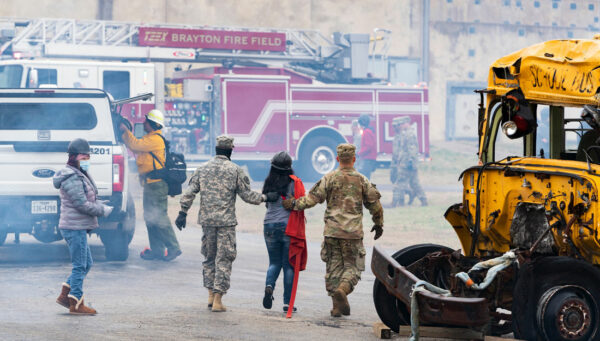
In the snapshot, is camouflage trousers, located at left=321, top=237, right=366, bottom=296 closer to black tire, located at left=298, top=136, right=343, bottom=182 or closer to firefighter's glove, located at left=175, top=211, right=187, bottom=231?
firefighter's glove, located at left=175, top=211, right=187, bottom=231

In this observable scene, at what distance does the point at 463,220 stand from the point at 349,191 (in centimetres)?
133

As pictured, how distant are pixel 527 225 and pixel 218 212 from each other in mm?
3207

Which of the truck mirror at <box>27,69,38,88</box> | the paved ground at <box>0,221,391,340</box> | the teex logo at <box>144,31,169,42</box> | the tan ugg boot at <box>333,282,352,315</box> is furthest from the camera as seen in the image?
the teex logo at <box>144,31,169,42</box>

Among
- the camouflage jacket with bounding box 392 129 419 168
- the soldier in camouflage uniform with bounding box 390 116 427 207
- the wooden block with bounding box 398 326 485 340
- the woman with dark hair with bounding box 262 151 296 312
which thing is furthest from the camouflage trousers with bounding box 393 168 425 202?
the wooden block with bounding box 398 326 485 340

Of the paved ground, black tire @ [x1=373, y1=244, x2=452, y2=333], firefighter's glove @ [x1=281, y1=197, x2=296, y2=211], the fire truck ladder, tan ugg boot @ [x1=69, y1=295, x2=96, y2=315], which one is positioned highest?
the fire truck ladder

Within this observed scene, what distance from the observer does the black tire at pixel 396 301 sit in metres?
7.54

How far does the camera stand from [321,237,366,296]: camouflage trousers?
8641 mm

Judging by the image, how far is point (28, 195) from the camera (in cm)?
1192

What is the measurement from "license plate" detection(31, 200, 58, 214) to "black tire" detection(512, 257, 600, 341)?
697cm

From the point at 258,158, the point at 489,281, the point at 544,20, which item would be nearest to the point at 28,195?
the point at 489,281

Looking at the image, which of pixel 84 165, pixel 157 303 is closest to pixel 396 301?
pixel 157 303

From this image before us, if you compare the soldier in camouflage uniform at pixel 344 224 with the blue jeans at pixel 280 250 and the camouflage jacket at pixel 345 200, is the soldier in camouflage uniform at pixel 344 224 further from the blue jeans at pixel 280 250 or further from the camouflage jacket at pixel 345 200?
the blue jeans at pixel 280 250

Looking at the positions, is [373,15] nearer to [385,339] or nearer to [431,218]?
[431,218]

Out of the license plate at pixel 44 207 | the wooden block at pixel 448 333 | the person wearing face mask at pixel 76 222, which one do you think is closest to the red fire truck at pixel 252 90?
the license plate at pixel 44 207
